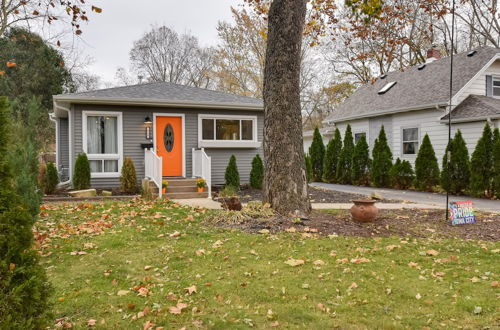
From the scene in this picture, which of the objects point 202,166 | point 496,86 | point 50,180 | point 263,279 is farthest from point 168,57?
point 263,279

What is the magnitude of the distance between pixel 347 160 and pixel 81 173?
35.3ft

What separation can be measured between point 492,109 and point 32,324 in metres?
14.6

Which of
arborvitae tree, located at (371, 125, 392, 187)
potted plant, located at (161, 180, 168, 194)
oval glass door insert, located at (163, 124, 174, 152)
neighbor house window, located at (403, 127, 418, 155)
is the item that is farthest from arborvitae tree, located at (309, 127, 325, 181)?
potted plant, located at (161, 180, 168, 194)

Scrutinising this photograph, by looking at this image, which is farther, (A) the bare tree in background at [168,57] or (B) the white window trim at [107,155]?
(A) the bare tree in background at [168,57]

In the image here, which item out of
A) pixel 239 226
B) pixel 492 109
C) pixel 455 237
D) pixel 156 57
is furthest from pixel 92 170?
pixel 156 57

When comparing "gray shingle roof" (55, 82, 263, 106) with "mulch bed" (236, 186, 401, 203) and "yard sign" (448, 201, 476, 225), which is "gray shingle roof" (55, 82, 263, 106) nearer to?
"mulch bed" (236, 186, 401, 203)

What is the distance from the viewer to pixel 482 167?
11.7 metres

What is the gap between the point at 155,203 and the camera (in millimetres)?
9172

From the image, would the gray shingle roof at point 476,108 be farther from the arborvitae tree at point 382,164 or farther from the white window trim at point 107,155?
the white window trim at point 107,155

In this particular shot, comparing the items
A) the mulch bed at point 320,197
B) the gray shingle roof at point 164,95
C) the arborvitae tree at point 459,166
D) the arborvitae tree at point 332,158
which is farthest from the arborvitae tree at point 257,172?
the arborvitae tree at point 459,166

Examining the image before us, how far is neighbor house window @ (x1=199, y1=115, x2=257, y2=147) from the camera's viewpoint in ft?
44.2

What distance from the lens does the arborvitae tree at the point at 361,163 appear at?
54.2ft

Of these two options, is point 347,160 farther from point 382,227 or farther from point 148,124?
point 382,227

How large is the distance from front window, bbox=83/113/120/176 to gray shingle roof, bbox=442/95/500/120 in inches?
452
